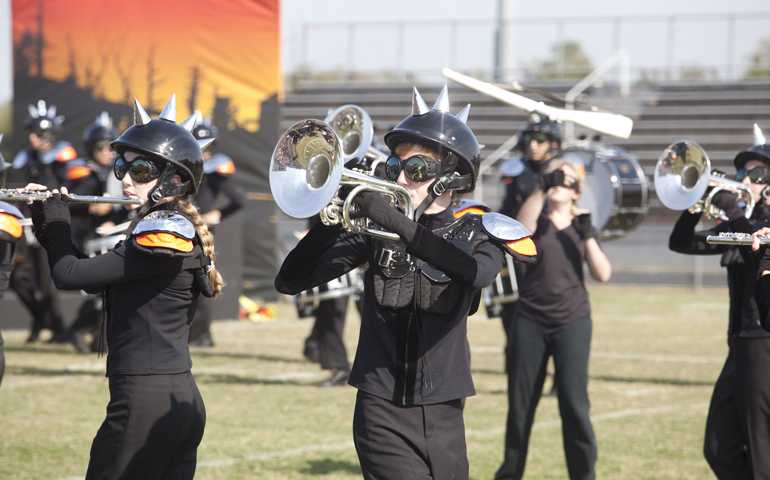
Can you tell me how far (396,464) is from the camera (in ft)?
10.2

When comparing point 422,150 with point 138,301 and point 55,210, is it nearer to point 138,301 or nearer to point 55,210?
point 138,301

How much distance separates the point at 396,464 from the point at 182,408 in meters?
0.91

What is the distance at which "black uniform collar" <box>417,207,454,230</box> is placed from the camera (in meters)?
3.34

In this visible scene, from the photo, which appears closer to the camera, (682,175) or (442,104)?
(442,104)

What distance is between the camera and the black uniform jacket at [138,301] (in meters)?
3.33

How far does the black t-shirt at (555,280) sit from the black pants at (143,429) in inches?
106

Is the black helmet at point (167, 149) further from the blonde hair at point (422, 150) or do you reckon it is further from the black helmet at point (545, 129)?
the black helmet at point (545, 129)

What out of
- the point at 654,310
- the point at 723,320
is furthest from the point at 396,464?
the point at 654,310

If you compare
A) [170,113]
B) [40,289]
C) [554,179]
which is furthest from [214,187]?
[170,113]

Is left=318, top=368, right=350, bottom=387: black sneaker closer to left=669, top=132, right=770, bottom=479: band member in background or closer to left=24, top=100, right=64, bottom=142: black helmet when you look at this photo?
left=669, top=132, right=770, bottom=479: band member in background

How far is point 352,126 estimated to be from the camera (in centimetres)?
535

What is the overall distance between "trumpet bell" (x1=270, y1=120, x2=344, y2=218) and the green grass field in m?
2.72

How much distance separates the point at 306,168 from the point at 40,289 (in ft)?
28.0

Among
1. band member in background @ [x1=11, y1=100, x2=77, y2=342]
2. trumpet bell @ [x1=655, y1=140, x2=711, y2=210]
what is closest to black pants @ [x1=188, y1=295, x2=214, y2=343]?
band member in background @ [x1=11, y1=100, x2=77, y2=342]
